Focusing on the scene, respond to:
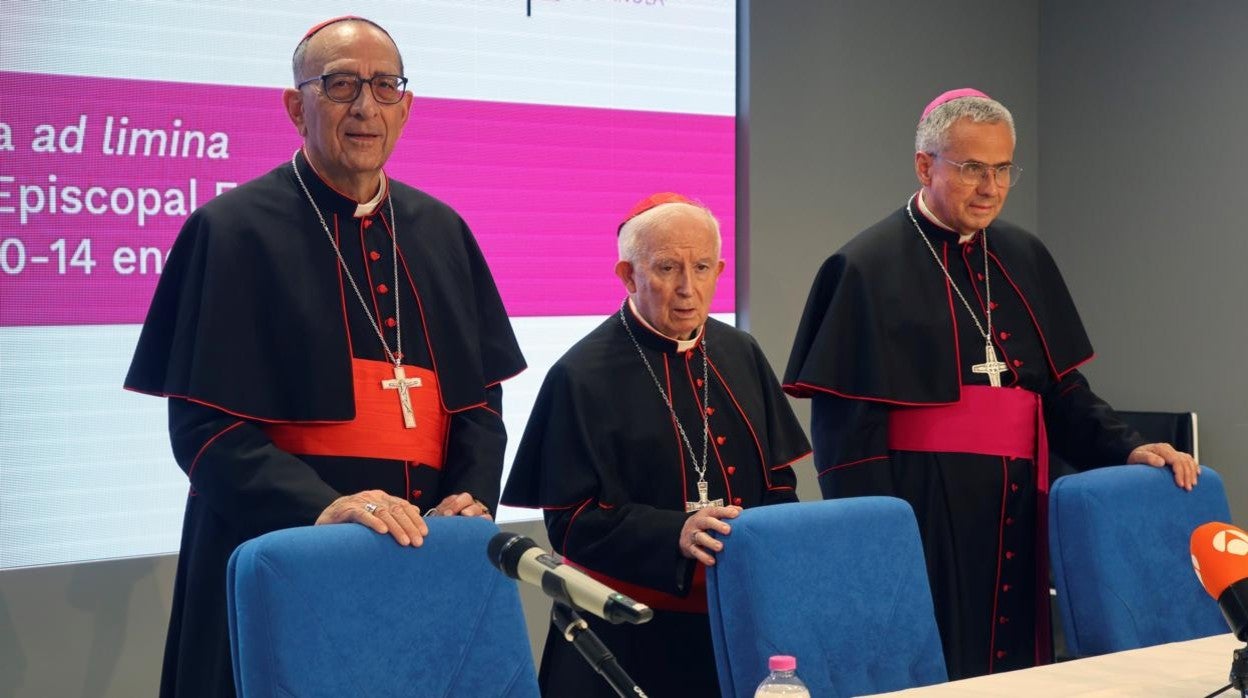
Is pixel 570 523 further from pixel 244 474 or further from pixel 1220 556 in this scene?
pixel 1220 556

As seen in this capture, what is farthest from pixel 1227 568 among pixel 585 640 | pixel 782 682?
pixel 585 640

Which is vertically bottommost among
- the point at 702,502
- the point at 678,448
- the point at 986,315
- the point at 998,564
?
the point at 998,564

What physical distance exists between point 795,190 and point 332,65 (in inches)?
122

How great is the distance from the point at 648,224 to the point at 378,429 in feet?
2.24

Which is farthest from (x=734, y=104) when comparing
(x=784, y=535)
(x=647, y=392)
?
(x=784, y=535)

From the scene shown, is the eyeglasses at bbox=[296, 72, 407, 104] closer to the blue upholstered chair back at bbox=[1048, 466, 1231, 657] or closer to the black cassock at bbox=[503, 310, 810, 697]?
the black cassock at bbox=[503, 310, 810, 697]

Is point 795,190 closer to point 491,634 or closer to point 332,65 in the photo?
point 332,65

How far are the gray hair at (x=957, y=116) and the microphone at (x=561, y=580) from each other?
2.08 meters

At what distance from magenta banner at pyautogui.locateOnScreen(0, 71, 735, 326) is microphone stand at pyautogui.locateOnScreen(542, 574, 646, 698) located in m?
2.95

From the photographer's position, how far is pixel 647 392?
2.94 m

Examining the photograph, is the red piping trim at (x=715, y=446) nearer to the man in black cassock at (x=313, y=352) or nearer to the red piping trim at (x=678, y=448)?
the red piping trim at (x=678, y=448)

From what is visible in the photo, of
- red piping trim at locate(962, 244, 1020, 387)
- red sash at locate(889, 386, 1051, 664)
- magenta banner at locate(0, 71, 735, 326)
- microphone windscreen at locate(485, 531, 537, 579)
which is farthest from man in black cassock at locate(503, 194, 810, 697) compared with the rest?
magenta banner at locate(0, 71, 735, 326)

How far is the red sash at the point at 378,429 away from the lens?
268 cm

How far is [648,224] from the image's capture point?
291 cm
